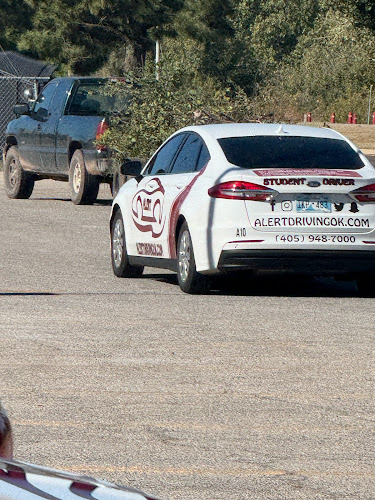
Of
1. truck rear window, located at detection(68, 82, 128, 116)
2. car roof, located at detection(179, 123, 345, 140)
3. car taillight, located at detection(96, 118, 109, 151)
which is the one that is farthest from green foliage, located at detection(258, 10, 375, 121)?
car roof, located at detection(179, 123, 345, 140)

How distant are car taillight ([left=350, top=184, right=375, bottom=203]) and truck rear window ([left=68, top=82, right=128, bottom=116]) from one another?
38.3ft

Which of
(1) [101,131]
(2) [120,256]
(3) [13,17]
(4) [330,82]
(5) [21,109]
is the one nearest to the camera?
(2) [120,256]

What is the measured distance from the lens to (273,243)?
1098 centimetres

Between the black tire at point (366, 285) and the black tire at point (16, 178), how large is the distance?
13047 mm

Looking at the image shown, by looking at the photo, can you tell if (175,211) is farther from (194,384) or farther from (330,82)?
(330,82)

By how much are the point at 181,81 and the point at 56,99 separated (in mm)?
2266

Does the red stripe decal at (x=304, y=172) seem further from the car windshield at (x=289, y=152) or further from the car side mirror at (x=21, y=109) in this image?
the car side mirror at (x=21, y=109)

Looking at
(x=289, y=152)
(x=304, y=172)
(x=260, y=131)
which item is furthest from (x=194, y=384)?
(x=260, y=131)

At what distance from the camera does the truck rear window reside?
22425 mm

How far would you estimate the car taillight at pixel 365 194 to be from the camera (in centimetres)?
1109

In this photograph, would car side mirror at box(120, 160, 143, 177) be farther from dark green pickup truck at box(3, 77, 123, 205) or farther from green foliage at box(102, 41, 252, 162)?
dark green pickup truck at box(3, 77, 123, 205)

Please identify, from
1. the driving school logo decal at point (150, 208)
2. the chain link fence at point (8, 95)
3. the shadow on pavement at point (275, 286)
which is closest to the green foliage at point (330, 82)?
the chain link fence at point (8, 95)

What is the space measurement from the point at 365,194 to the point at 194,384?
423 cm

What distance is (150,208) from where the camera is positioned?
12438 mm
